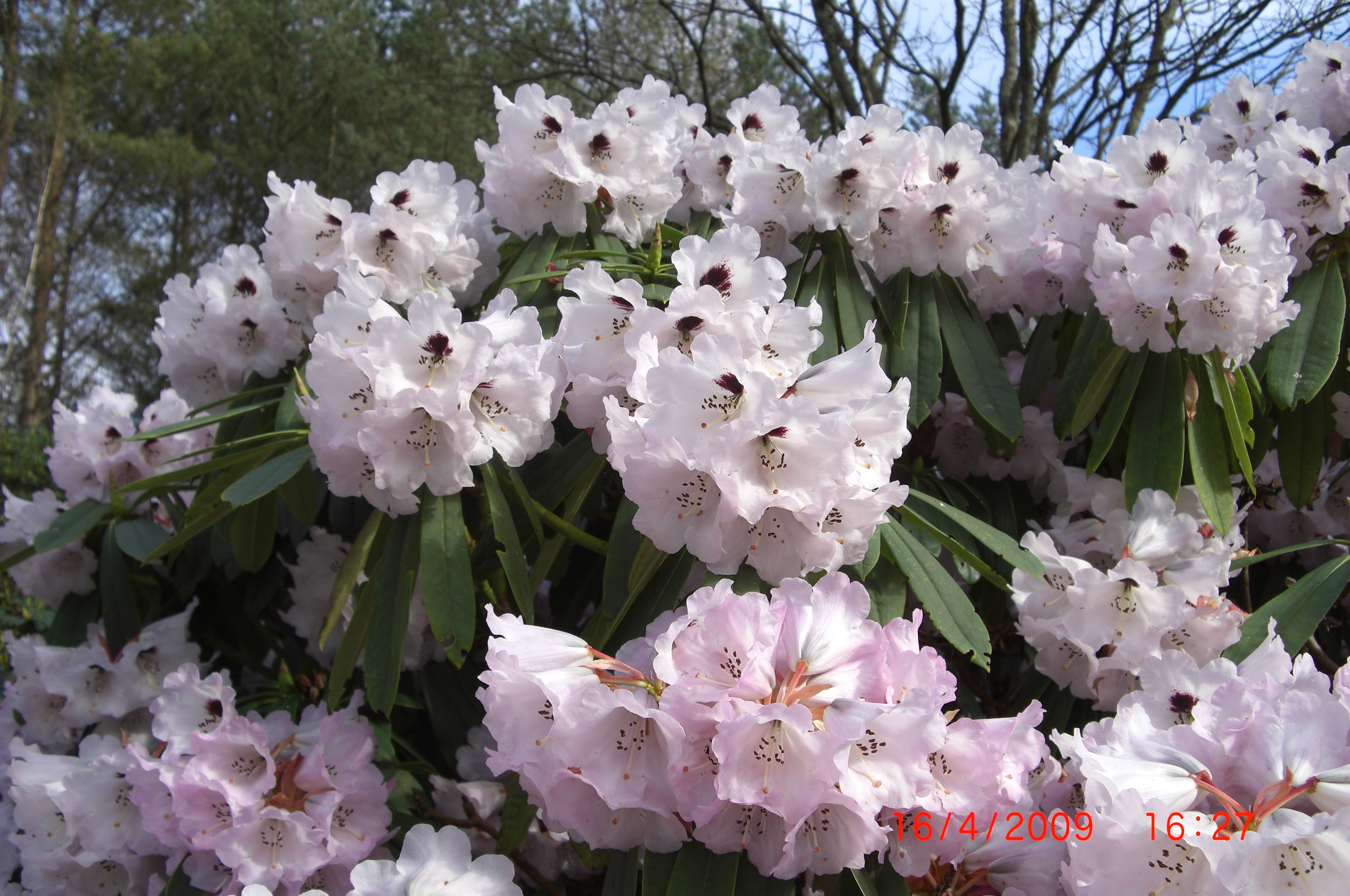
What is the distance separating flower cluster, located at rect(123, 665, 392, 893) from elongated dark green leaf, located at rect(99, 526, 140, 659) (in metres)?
0.41

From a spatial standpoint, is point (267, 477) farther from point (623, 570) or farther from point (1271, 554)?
point (1271, 554)

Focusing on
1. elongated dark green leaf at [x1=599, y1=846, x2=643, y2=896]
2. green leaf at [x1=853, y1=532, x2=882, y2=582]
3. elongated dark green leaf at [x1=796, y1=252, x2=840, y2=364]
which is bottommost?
elongated dark green leaf at [x1=599, y1=846, x2=643, y2=896]

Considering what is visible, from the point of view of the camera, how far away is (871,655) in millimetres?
932

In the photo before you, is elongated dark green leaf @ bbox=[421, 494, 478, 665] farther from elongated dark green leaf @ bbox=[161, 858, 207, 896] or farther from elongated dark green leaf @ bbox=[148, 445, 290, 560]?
elongated dark green leaf @ bbox=[161, 858, 207, 896]

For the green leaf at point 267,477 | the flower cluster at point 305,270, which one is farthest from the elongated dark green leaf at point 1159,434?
the green leaf at point 267,477

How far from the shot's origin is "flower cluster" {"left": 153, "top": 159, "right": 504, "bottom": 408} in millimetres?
1689

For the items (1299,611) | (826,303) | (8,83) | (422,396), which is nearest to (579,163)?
(826,303)

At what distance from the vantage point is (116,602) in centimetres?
194

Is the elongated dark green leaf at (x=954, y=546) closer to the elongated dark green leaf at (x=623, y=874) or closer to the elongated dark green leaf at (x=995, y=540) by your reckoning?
the elongated dark green leaf at (x=995, y=540)

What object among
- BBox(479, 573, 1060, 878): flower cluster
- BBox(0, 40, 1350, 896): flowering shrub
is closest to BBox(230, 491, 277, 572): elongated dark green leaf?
BBox(0, 40, 1350, 896): flowering shrub

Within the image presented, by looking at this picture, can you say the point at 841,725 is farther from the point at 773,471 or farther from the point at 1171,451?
the point at 1171,451

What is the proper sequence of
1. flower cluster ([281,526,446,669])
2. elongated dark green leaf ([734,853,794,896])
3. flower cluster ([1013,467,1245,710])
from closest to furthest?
elongated dark green leaf ([734,853,794,896])
flower cluster ([1013,467,1245,710])
flower cluster ([281,526,446,669])

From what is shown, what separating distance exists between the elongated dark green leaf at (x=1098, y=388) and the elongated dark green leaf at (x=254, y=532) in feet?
4.86
